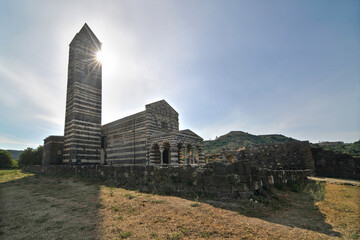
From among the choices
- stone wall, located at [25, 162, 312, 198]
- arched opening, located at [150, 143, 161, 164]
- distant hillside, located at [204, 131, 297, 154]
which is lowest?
stone wall, located at [25, 162, 312, 198]

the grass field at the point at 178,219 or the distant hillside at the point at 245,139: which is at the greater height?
the distant hillside at the point at 245,139

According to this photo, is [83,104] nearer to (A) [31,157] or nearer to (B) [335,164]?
(B) [335,164]

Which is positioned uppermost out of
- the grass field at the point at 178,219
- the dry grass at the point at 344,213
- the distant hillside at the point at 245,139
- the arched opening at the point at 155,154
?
the distant hillside at the point at 245,139

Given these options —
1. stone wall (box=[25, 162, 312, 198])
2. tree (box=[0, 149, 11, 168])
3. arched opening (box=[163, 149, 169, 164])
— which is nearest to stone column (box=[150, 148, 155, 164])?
arched opening (box=[163, 149, 169, 164])

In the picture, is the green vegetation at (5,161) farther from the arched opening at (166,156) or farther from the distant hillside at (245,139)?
the distant hillside at (245,139)

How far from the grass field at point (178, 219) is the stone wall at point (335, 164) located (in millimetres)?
10529

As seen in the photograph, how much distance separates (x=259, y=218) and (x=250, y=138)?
48.5 m

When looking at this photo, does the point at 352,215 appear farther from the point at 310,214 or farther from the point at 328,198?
the point at 328,198

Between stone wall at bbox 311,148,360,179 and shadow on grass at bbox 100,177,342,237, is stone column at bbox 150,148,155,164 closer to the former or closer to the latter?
Result: shadow on grass at bbox 100,177,342,237

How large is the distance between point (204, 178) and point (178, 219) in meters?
2.32

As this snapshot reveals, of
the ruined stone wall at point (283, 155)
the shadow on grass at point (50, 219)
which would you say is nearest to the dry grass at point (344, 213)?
the shadow on grass at point (50, 219)

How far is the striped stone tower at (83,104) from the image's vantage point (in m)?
18.0

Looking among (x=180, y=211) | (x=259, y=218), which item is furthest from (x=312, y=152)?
(x=180, y=211)

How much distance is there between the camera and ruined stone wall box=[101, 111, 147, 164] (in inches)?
739
